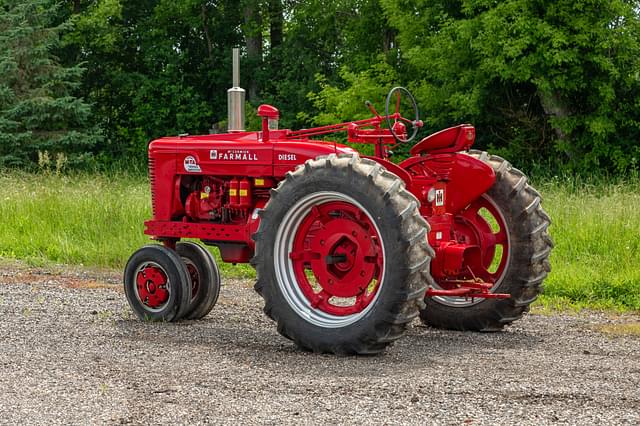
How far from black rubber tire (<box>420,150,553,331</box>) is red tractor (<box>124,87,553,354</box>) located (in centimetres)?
1

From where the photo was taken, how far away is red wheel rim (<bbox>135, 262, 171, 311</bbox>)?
8.32m

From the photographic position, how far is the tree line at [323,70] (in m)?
21.2

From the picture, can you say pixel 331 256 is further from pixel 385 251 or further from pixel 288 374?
pixel 288 374

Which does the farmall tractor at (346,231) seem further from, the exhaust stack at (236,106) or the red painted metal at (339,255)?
the exhaust stack at (236,106)

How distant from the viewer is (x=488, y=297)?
25.1ft

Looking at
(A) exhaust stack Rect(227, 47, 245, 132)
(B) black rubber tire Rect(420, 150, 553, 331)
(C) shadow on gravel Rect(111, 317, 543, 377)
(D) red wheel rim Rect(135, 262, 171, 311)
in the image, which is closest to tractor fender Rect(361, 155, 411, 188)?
(B) black rubber tire Rect(420, 150, 553, 331)

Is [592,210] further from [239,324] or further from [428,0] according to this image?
[428,0]

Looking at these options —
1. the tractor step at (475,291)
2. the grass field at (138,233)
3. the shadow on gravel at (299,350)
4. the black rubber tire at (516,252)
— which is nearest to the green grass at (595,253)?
the grass field at (138,233)

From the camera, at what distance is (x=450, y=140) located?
7668mm

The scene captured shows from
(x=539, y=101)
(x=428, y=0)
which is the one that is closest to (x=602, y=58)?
(x=539, y=101)

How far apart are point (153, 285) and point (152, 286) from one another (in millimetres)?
14

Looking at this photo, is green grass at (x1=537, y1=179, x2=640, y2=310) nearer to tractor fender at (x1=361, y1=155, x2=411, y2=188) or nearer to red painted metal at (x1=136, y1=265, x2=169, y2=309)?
tractor fender at (x1=361, y1=155, x2=411, y2=188)

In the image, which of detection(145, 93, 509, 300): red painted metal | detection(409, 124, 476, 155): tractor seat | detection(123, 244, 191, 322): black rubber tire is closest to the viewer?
detection(145, 93, 509, 300): red painted metal

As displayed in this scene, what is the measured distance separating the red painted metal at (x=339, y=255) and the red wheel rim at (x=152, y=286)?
1.44m
